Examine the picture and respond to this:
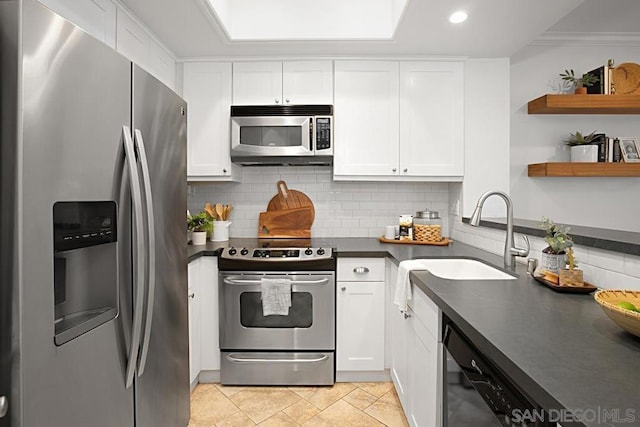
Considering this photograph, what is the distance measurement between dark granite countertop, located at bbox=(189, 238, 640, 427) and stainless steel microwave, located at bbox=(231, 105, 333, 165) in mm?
1445

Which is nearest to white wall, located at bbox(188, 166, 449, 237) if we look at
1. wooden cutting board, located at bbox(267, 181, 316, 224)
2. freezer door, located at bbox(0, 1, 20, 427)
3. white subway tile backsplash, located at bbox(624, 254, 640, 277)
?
wooden cutting board, located at bbox(267, 181, 316, 224)

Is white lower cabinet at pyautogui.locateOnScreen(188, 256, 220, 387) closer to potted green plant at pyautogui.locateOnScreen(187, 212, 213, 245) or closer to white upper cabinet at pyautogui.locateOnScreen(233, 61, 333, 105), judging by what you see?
potted green plant at pyautogui.locateOnScreen(187, 212, 213, 245)

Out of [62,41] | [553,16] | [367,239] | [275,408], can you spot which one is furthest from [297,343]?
[553,16]

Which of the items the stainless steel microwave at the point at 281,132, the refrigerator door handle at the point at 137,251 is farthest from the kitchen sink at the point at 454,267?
the refrigerator door handle at the point at 137,251

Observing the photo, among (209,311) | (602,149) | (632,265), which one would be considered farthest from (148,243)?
(602,149)

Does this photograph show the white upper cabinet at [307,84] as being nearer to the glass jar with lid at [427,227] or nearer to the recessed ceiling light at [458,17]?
the recessed ceiling light at [458,17]

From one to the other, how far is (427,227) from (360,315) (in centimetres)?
87

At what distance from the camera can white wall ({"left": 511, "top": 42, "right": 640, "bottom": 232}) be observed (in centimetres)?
343

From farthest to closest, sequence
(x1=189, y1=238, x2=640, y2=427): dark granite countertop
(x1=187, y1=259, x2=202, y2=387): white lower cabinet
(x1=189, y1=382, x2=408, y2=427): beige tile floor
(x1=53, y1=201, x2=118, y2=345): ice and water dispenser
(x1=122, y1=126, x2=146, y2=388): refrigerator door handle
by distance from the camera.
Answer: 1. (x1=187, y1=259, x2=202, y2=387): white lower cabinet
2. (x1=189, y1=382, x2=408, y2=427): beige tile floor
3. (x1=122, y1=126, x2=146, y2=388): refrigerator door handle
4. (x1=53, y1=201, x2=118, y2=345): ice and water dispenser
5. (x1=189, y1=238, x2=640, y2=427): dark granite countertop

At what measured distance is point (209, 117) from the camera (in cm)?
311

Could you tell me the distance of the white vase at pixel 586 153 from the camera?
3.26 meters

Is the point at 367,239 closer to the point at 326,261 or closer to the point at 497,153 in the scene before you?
the point at 326,261

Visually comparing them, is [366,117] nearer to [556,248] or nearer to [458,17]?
[458,17]

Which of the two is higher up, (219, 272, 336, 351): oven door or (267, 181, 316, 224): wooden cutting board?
(267, 181, 316, 224): wooden cutting board
